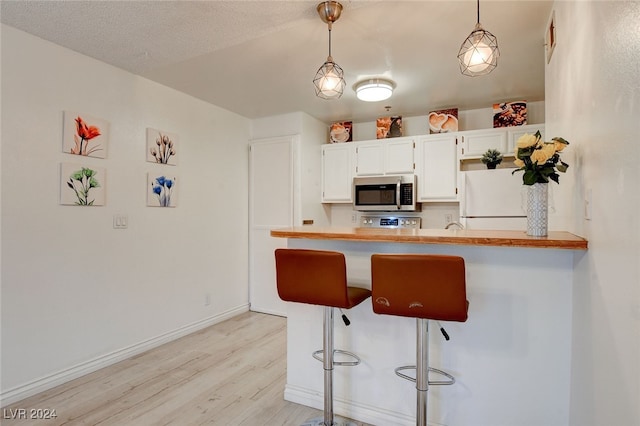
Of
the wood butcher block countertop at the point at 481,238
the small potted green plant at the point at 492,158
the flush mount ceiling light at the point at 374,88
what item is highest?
the flush mount ceiling light at the point at 374,88

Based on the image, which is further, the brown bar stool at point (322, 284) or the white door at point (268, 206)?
the white door at point (268, 206)

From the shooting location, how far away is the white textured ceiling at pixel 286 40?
1.97 metres

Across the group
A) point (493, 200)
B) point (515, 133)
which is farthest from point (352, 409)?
point (515, 133)

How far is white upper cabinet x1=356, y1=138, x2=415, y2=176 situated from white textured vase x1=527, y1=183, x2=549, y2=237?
235 centimetres

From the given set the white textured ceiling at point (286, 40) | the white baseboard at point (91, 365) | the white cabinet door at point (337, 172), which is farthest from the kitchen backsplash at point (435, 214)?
the white baseboard at point (91, 365)

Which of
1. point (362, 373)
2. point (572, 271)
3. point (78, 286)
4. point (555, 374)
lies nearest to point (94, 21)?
point (78, 286)

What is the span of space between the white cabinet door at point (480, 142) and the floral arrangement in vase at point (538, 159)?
2.16 meters

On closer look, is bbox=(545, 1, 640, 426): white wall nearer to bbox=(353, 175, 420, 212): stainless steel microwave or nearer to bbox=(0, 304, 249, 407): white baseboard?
bbox=(353, 175, 420, 212): stainless steel microwave

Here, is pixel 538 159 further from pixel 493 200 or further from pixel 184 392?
pixel 184 392

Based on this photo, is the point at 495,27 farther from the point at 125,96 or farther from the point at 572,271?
the point at 125,96

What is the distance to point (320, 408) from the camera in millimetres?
2104

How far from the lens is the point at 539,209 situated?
5.07ft

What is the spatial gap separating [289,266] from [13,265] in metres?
1.90

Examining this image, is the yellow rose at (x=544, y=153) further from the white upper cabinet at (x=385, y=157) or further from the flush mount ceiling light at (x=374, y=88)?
the white upper cabinet at (x=385, y=157)
